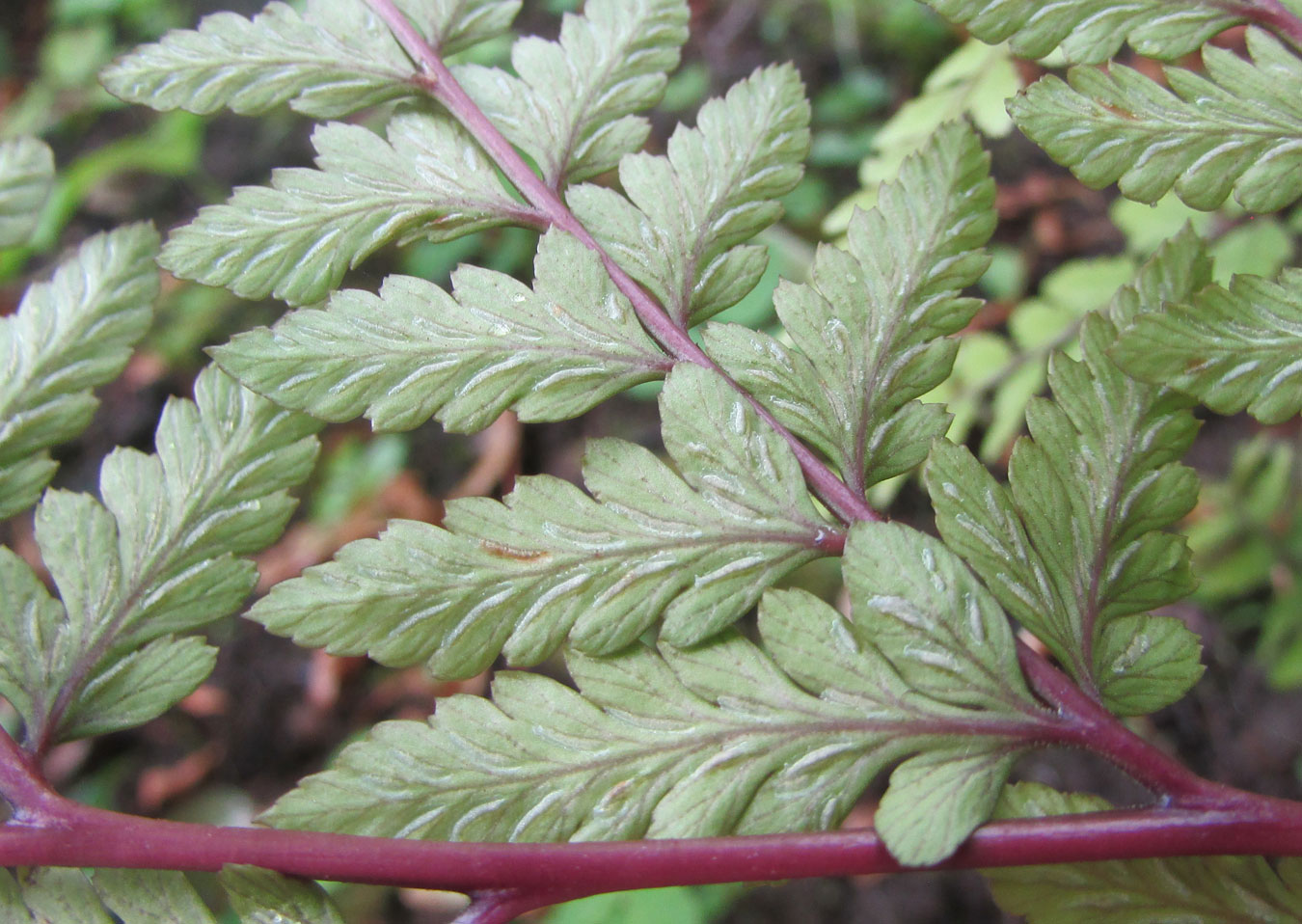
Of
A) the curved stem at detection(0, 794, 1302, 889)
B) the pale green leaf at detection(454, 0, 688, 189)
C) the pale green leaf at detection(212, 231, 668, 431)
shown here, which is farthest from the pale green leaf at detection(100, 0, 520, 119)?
the curved stem at detection(0, 794, 1302, 889)

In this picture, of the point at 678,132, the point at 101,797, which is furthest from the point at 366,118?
the point at 678,132

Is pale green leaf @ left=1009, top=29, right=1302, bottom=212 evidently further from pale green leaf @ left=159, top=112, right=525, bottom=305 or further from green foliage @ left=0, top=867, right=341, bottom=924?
green foliage @ left=0, top=867, right=341, bottom=924

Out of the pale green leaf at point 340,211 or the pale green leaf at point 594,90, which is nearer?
the pale green leaf at point 340,211

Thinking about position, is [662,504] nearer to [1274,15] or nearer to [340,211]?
[340,211]

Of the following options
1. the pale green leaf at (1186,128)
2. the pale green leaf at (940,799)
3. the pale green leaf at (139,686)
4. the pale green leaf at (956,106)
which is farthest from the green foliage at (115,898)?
the pale green leaf at (956,106)

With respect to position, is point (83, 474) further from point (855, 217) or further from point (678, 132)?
point (855, 217)

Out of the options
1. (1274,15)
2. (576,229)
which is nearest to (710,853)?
(576,229)

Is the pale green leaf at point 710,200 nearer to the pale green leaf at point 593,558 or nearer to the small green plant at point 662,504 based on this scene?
the small green plant at point 662,504
